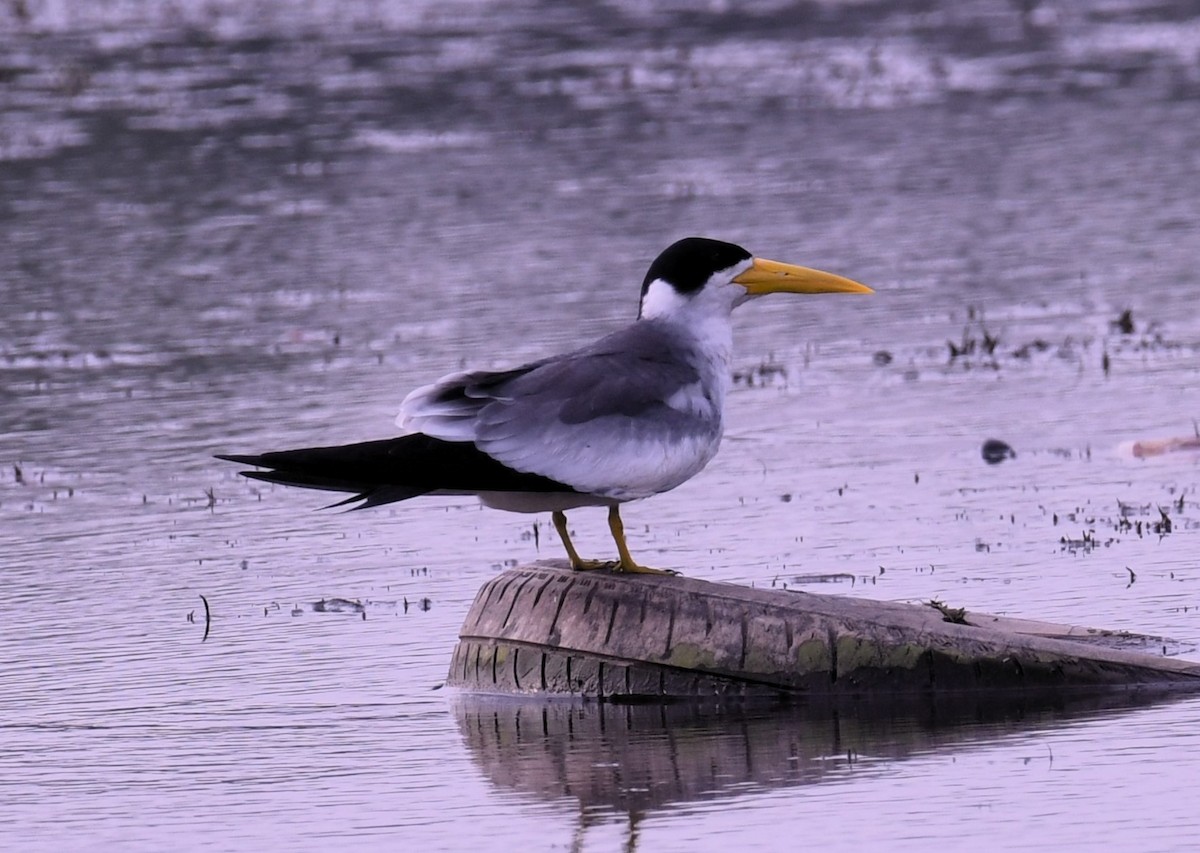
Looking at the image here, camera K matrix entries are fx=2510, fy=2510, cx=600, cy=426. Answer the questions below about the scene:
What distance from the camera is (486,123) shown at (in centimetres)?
2692

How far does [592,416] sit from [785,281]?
111cm

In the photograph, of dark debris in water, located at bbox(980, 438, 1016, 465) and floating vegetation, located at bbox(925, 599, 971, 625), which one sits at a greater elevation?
dark debris in water, located at bbox(980, 438, 1016, 465)

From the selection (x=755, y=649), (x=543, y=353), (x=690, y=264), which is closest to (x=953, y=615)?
(x=755, y=649)

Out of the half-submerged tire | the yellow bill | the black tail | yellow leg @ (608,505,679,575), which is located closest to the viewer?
the black tail

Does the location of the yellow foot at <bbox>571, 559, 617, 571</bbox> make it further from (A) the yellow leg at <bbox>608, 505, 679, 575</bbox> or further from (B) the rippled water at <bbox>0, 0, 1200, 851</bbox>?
(B) the rippled water at <bbox>0, 0, 1200, 851</bbox>

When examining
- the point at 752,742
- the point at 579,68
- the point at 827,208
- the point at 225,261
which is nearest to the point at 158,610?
the point at 752,742

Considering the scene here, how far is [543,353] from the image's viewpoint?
1450cm

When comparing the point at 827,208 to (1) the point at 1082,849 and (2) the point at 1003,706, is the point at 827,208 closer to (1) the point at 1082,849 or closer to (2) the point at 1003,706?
(2) the point at 1003,706

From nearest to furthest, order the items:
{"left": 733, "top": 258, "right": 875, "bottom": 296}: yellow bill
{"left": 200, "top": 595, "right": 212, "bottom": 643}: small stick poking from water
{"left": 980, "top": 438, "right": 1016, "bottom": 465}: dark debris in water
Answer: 1. {"left": 733, "top": 258, "right": 875, "bottom": 296}: yellow bill
2. {"left": 200, "top": 595, "right": 212, "bottom": 643}: small stick poking from water
3. {"left": 980, "top": 438, "right": 1016, "bottom": 465}: dark debris in water

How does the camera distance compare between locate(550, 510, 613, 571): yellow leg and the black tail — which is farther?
locate(550, 510, 613, 571): yellow leg

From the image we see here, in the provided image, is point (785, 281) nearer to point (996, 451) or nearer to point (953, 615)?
point (953, 615)

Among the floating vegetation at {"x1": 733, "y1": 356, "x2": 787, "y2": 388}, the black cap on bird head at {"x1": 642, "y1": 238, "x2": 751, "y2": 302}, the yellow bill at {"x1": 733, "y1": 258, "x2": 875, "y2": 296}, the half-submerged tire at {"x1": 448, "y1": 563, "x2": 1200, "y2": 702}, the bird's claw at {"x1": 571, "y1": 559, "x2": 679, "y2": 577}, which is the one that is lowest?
the half-submerged tire at {"x1": 448, "y1": 563, "x2": 1200, "y2": 702}

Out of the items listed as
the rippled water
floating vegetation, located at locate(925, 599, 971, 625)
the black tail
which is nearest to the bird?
the black tail

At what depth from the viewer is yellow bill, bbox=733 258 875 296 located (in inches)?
335
